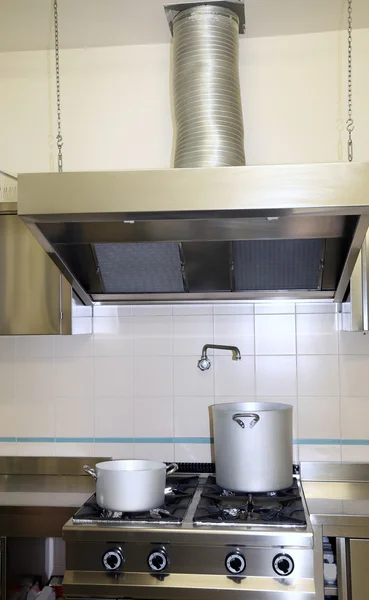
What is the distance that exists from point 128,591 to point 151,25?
6.79 feet

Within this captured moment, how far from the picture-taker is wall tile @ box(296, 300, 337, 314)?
2525 millimetres

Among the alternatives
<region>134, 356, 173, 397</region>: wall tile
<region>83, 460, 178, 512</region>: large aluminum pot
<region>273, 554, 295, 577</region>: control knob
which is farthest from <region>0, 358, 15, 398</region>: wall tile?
<region>273, 554, 295, 577</region>: control knob

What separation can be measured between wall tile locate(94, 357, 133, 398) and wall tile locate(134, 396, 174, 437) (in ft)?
0.24

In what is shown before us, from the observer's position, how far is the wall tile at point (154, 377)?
2.59m

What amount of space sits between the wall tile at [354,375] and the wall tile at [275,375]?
20cm

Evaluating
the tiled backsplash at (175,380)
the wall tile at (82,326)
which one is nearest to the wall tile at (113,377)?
the tiled backsplash at (175,380)

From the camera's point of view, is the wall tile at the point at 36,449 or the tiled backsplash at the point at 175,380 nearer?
the tiled backsplash at the point at 175,380

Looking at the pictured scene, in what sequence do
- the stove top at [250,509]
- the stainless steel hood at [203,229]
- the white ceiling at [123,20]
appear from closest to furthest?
the stainless steel hood at [203,229] < the stove top at [250,509] < the white ceiling at [123,20]

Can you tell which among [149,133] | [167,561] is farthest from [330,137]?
[167,561]

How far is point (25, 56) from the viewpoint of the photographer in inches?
106

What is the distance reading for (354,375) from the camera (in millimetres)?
2494

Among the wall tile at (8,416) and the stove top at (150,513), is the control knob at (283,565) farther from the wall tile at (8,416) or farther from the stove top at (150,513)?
the wall tile at (8,416)

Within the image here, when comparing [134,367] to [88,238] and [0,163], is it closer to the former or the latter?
[88,238]

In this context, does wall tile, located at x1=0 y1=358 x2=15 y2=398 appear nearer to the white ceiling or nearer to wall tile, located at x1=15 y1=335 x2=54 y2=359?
wall tile, located at x1=15 y1=335 x2=54 y2=359
